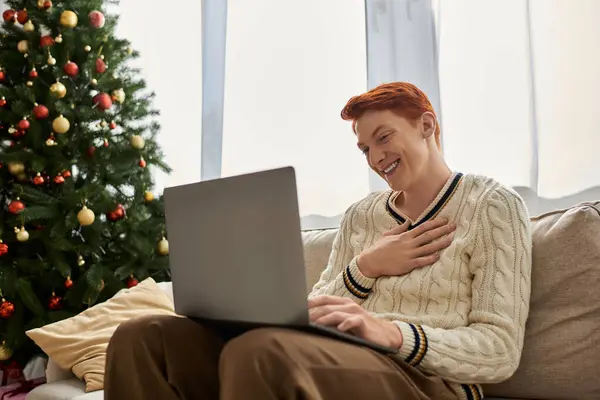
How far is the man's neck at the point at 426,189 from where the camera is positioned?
1404mm

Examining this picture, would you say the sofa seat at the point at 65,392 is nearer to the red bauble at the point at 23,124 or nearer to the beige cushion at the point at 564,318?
the beige cushion at the point at 564,318

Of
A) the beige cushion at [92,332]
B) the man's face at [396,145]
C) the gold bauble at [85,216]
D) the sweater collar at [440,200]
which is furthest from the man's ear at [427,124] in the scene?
the gold bauble at [85,216]

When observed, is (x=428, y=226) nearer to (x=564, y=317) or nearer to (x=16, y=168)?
(x=564, y=317)

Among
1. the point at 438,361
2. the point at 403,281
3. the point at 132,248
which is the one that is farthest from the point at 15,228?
the point at 438,361

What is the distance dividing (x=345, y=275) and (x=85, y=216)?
52.5 inches

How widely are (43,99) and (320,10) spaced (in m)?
1.13

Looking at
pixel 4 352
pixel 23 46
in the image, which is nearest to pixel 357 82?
pixel 23 46

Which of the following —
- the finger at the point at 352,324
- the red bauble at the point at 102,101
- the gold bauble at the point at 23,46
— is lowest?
the finger at the point at 352,324

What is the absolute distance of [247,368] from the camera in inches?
33.4

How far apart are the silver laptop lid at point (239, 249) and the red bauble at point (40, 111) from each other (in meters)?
1.49

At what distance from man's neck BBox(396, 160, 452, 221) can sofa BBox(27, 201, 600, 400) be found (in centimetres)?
23

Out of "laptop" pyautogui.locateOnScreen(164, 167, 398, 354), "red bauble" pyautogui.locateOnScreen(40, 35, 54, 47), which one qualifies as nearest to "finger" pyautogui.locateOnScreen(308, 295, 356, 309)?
"laptop" pyautogui.locateOnScreen(164, 167, 398, 354)

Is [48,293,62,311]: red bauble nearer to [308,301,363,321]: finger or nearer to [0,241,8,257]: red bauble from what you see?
[0,241,8,257]: red bauble

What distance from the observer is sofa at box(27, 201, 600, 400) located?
1.23 m
